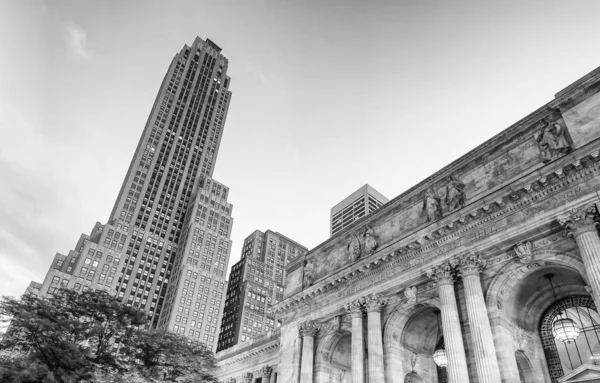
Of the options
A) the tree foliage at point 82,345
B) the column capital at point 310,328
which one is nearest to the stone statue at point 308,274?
the column capital at point 310,328

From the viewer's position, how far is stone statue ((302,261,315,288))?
115 ft

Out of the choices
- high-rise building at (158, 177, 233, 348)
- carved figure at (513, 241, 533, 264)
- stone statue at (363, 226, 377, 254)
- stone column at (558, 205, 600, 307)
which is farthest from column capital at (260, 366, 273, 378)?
high-rise building at (158, 177, 233, 348)

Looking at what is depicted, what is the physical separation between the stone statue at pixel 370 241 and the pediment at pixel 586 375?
14.4m

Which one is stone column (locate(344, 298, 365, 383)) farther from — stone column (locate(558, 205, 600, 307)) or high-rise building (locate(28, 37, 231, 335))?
high-rise building (locate(28, 37, 231, 335))

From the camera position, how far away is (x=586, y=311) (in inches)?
911

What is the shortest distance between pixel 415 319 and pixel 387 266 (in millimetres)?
4075

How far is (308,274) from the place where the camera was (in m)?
35.9

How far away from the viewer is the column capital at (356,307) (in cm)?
2891

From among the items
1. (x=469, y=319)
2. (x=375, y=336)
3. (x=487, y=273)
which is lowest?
(x=469, y=319)

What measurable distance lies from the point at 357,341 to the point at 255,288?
122094 millimetres

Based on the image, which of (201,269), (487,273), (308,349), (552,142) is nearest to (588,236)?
(487,273)

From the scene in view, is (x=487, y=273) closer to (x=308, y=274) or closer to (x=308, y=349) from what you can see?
(x=308, y=349)

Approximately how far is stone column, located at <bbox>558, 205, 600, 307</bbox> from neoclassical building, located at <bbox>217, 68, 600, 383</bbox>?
0.05m

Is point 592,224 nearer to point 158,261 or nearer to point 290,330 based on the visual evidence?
point 290,330
